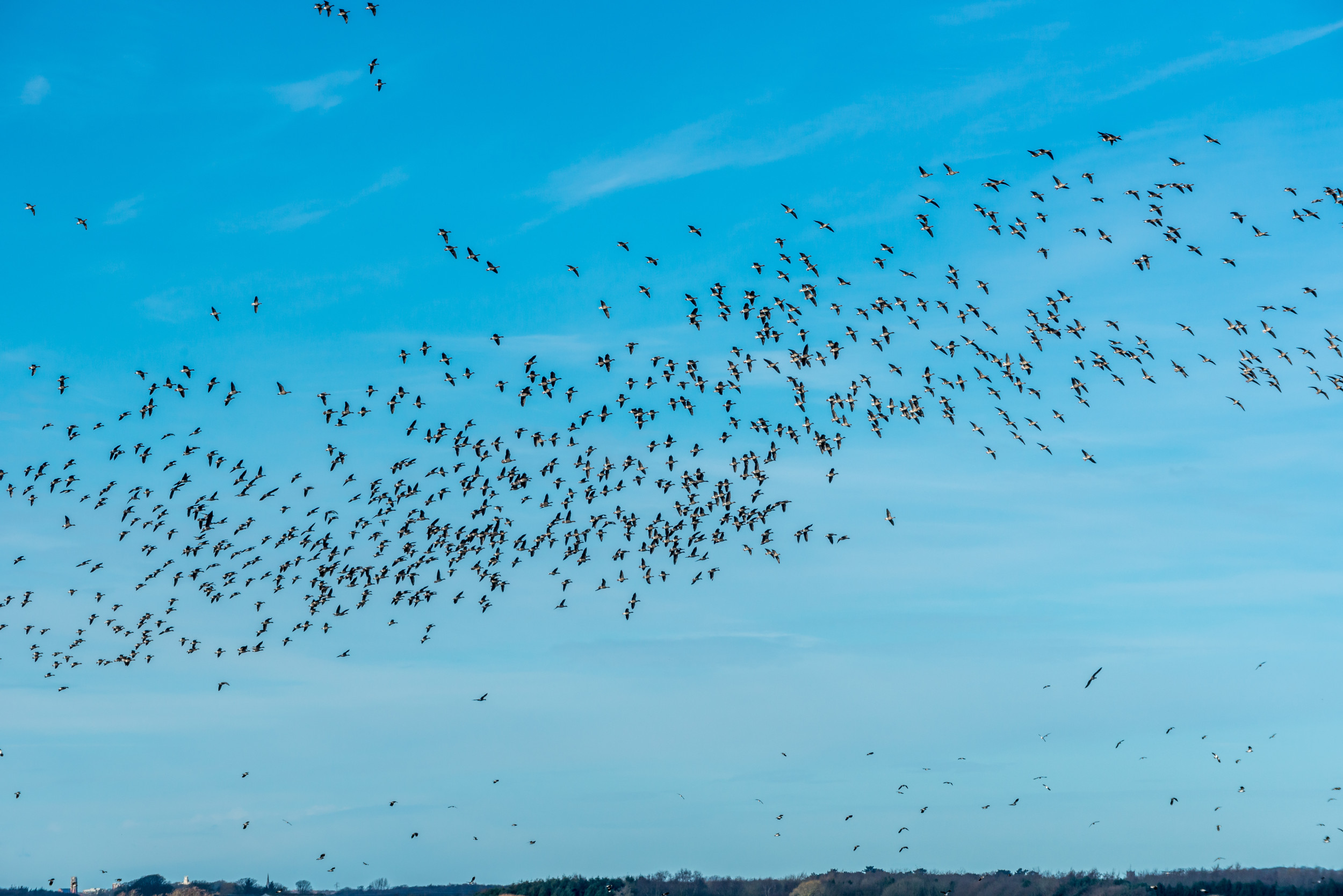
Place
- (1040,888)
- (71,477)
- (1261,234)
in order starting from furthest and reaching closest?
(1040,888) → (71,477) → (1261,234)

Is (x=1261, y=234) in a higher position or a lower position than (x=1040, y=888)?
higher

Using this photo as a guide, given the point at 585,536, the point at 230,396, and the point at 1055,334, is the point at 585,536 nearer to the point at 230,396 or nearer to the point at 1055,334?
the point at 230,396

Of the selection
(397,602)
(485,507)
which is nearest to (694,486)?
(485,507)

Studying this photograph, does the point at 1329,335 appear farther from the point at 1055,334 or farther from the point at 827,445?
the point at 827,445

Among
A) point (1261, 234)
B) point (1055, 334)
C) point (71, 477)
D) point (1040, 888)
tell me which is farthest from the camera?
point (1040, 888)

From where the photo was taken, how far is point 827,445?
75.5 meters

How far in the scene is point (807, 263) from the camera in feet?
239

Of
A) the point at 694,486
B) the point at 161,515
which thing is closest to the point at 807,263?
the point at 694,486

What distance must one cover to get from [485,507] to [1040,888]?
147 m

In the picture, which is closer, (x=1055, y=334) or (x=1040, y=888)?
(x=1055, y=334)

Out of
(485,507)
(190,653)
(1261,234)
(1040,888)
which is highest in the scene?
(1261,234)

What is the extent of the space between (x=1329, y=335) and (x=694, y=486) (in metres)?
37.4

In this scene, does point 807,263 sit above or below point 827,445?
above

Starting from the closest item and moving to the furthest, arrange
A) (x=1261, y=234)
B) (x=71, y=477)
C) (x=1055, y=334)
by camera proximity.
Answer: (x=1261, y=234), (x=1055, y=334), (x=71, y=477)
